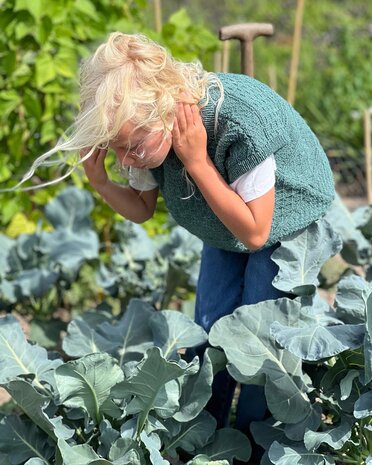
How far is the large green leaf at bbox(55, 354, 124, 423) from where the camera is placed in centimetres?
227

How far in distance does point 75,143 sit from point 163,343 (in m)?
0.86

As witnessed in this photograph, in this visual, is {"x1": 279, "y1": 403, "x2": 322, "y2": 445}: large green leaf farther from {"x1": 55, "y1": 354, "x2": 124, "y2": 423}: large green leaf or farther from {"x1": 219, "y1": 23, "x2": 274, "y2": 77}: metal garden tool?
{"x1": 219, "y1": 23, "x2": 274, "y2": 77}: metal garden tool

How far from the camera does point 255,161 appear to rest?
2021 millimetres

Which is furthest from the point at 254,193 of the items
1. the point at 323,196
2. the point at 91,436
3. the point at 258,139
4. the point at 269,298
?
the point at 91,436

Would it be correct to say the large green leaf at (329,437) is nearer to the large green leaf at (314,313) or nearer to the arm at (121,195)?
the large green leaf at (314,313)

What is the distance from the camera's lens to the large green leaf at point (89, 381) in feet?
7.45

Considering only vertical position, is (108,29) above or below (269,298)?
above

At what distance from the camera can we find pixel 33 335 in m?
3.34

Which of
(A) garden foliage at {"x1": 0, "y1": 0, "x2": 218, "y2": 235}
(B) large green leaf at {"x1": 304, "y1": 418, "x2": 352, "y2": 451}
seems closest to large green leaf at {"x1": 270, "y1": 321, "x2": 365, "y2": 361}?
(B) large green leaf at {"x1": 304, "y1": 418, "x2": 352, "y2": 451}

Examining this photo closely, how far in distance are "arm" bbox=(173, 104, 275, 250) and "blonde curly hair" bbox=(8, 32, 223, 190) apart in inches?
1.8

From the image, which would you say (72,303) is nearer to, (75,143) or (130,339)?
(130,339)

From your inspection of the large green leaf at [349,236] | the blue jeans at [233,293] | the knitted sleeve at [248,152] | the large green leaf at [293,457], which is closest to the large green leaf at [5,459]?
the blue jeans at [233,293]

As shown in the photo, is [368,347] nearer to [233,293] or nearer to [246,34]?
[233,293]

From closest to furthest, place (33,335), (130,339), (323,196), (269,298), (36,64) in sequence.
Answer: (323,196) < (269,298) < (130,339) < (33,335) < (36,64)
